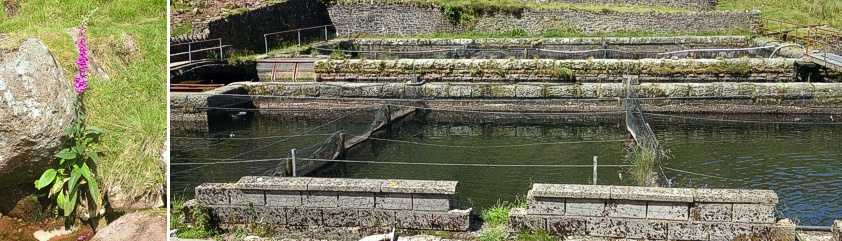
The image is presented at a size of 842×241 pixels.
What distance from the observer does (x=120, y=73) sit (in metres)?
8.90

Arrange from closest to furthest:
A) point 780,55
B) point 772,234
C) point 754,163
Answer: point 772,234 < point 754,163 < point 780,55

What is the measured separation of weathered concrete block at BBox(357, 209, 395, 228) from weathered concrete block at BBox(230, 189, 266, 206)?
81 cm

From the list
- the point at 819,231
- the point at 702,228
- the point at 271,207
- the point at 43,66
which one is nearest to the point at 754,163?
the point at 819,231

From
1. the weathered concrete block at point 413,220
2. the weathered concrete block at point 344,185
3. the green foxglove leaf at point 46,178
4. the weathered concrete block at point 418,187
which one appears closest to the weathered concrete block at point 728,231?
the weathered concrete block at point 418,187

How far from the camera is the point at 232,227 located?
6.73 meters

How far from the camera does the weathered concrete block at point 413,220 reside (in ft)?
21.1

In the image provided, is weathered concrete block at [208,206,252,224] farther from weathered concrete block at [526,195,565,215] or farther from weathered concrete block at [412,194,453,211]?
weathered concrete block at [526,195,565,215]

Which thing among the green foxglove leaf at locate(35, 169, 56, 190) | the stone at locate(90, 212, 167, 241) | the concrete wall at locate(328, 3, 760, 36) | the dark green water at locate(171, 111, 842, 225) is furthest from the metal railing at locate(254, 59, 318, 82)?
the stone at locate(90, 212, 167, 241)

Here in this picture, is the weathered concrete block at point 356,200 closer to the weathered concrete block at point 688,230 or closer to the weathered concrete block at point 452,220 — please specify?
the weathered concrete block at point 452,220

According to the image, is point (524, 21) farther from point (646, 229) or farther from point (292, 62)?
point (646, 229)

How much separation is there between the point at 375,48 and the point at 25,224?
671 inches

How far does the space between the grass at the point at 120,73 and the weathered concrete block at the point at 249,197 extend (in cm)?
113

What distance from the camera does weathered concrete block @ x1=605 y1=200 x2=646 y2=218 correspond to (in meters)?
6.09

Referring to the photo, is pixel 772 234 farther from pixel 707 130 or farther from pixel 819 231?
pixel 707 130
